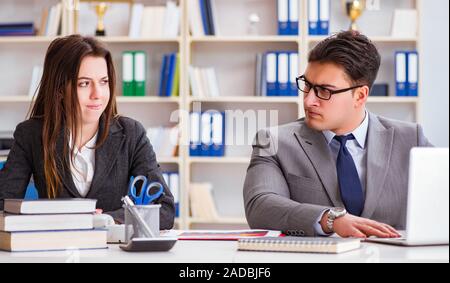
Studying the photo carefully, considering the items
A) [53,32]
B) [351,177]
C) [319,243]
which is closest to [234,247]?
[319,243]

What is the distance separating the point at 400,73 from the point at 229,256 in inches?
128

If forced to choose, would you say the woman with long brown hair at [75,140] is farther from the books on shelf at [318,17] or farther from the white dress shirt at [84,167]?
the books on shelf at [318,17]

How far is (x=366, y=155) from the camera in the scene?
7.71 feet

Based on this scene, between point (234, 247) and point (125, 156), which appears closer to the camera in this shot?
point (234, 247)

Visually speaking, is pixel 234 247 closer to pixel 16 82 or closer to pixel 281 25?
pixel 281 25

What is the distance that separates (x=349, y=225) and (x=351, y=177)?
1.33 ft

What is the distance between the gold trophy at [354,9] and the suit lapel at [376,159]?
232 centimetres

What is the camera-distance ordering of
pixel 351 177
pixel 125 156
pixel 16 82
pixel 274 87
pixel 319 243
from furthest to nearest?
pixel 16 82, pixel 274 87, pixel 125 156, pixel 351 177, pixel 319 243

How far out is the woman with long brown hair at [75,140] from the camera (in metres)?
2.38

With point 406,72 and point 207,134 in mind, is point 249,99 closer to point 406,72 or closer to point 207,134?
point 207,134

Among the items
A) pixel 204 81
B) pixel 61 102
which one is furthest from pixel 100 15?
pixel 61 102

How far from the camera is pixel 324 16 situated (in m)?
4.60

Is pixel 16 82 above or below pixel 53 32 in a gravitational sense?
below

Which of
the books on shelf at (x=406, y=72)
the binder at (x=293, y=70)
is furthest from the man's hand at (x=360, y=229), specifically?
the books on shelf at (x=406, y=72)
